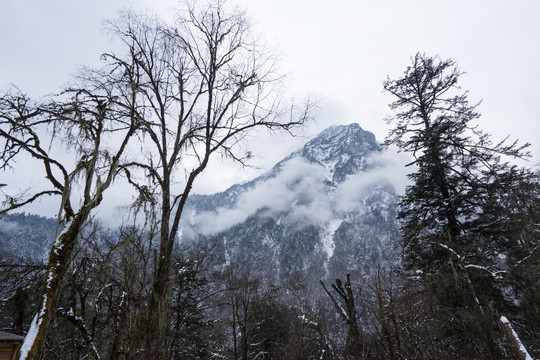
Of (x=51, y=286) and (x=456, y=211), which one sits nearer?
(x=51, y=286)

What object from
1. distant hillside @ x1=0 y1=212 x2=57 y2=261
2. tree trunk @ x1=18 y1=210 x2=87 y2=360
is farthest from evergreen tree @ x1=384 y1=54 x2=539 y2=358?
Answer: distant hillside @ x1=0 y1=212 x2=57 y2=261

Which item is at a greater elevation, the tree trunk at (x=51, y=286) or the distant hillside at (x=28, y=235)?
the distant hillside at (x=28, y=235)

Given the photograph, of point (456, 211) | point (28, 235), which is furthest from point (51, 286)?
point (28, 235)

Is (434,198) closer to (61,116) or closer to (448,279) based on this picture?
(448,279)

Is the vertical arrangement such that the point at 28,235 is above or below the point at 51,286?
above

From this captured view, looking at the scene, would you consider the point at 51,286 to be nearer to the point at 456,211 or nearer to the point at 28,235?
the point at 456,211

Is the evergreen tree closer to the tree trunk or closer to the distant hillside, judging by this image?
the tree trunk

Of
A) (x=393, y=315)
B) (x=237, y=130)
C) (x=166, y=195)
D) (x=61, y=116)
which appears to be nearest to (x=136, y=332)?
(x=166, y=195)

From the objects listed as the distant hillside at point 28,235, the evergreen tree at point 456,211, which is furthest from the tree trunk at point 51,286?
the distant hillside at point 28,235

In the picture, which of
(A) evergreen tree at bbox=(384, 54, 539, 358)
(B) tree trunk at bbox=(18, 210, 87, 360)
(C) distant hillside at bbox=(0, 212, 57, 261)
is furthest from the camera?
(C) distant hillside at bbox=(0, 212, 57, 261)

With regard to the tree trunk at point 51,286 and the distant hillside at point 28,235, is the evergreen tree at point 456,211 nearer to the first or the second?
the tree trunk at point 51,286

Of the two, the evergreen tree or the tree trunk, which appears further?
the evergreen tree

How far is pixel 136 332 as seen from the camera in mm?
4691

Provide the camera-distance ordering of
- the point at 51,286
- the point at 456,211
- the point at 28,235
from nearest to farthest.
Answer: the point at 51,286
the point at 456,211
the point at 28,235
